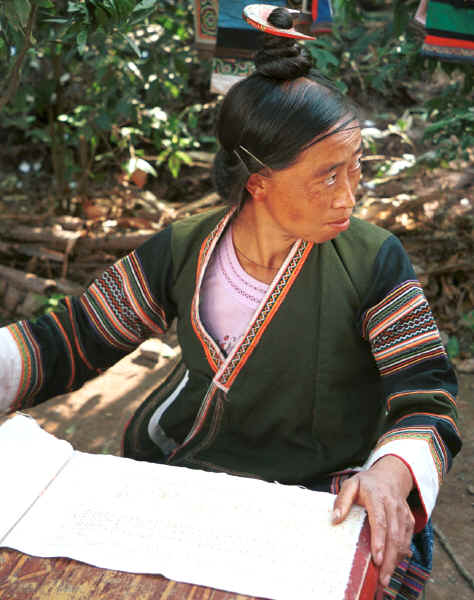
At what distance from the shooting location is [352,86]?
6.22 metres

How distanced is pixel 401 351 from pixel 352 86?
17.1 ft

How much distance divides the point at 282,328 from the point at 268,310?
58mm

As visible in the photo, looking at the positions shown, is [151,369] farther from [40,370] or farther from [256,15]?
[256,15]

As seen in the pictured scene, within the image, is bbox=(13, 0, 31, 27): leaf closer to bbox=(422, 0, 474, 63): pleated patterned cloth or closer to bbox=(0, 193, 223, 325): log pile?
bbox=(422, 0, 474, 63): pleated patterned cloth

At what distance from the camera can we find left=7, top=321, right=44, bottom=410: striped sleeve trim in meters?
1.62

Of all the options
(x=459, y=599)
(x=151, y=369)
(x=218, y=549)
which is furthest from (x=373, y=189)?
(x=218, y=549)

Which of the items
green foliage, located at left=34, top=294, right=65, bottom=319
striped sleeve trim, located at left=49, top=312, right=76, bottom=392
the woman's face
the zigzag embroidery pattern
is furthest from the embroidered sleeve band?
green foliage, located at left=34, top=294, right=65, bottom=319

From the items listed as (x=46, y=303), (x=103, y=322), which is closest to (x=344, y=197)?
(x=103, y=322)

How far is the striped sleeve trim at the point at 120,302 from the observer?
5.89ft

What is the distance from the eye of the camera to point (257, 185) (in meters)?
1.63

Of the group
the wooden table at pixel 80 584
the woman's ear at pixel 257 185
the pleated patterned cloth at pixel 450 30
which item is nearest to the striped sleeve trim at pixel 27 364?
the wooden table at pixel 80 584

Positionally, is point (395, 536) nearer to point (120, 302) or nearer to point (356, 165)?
point (356, 165)

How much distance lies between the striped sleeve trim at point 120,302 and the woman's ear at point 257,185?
1.28 feet

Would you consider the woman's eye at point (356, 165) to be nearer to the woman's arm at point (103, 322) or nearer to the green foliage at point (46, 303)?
the woman's arm at point (103, 322)
